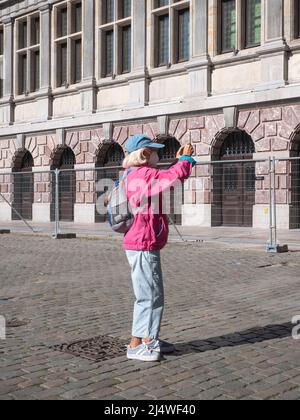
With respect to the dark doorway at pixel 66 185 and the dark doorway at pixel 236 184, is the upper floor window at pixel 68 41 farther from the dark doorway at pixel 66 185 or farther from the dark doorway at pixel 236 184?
the dark doorway at pixel 236 184

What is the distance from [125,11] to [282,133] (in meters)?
8.97

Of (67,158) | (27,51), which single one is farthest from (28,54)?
(67,158)

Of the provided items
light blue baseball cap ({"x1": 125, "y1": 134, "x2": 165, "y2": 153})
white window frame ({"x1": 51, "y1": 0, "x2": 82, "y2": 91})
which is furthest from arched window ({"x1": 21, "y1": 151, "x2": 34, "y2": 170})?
light blue baseball cap ({"x1": 125, "y1": 134, "x2": 165, "y2": 153})

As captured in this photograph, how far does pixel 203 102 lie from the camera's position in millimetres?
20297

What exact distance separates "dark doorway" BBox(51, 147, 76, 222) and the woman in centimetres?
1336

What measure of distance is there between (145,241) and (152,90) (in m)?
18.1

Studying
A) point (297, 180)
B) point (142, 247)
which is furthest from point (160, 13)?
point (142, 247)

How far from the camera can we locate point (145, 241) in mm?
4676

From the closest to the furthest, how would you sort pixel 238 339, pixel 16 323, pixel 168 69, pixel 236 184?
pixel 238 339 → pixel 16 323 → pixel 236 184 → pixel 168 69

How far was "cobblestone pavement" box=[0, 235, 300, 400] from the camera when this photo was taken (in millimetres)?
4117

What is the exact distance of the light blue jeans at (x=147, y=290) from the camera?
4.71m

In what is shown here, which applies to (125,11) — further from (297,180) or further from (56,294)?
(56,294)

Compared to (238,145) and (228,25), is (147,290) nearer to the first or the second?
(238,145)

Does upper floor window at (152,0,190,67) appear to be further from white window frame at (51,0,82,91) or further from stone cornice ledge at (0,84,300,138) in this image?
white window frame at (51,0,82,91)
